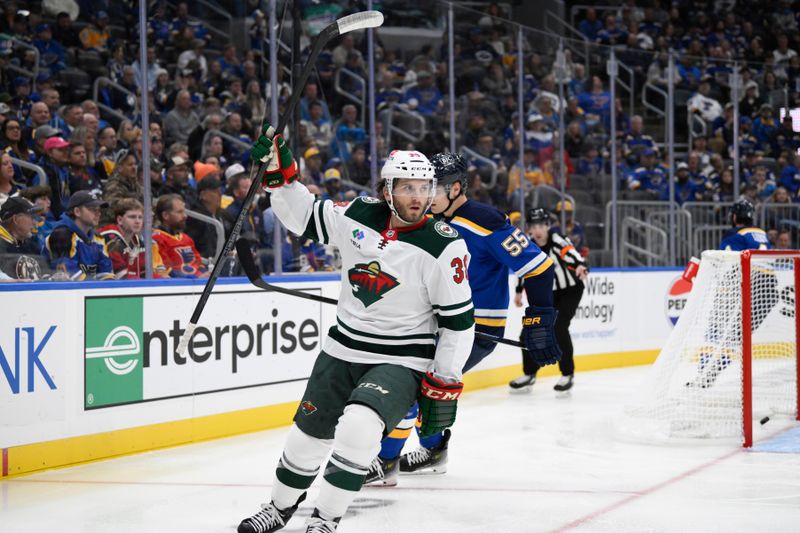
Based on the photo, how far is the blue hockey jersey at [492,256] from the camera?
4.35 m

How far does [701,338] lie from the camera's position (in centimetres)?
555

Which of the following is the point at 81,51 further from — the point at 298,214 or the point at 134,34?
the point at 298,214

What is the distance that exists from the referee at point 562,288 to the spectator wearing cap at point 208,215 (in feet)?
7.92

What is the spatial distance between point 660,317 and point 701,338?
4.47 metres

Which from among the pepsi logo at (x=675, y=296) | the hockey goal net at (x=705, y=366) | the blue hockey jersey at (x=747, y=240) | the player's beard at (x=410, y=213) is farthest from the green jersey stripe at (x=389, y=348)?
the pepsi logo at (x=675, y=296)

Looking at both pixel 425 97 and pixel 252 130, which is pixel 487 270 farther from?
pixel 425 97

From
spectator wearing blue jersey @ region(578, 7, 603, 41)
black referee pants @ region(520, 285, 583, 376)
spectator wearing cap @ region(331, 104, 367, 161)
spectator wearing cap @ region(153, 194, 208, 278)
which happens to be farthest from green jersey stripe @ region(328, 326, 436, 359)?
spectator wearing blue jersey @ region(578, 7, 603, 41)

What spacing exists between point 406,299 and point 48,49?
186 inches

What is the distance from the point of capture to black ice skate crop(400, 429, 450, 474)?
4.41m

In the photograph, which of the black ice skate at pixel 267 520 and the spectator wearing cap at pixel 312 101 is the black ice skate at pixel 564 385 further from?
the black ice skate at pixel 267 520

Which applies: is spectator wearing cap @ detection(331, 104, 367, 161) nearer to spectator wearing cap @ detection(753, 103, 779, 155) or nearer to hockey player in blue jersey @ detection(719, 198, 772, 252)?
hockey player in blue jersey @ detection(719, 198, 772, 252)

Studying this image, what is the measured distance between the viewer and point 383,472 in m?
4.11

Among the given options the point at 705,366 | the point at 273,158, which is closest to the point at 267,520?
the point at 273,158

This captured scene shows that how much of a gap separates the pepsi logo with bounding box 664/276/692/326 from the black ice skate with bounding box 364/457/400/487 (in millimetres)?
6371
